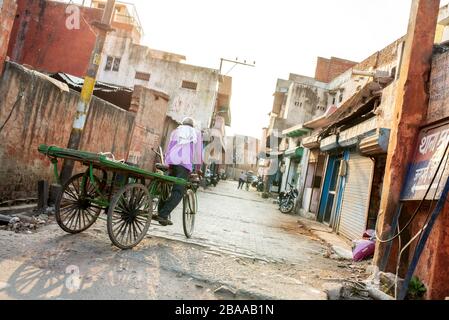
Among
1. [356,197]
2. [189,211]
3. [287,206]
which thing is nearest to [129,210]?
[189,211]

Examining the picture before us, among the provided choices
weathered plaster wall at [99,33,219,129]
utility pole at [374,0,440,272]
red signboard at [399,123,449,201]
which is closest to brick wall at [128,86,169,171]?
utility pole at [374,0,440,272]

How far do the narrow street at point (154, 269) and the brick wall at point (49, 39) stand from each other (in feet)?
53.8

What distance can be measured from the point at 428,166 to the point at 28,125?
6.31m

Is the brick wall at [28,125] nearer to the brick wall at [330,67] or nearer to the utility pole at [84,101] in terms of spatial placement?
the utility pole at [84,101]

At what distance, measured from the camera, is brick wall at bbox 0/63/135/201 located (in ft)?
17.9

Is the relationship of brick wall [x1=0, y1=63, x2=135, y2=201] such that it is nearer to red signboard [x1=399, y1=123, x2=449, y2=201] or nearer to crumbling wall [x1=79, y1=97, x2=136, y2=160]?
crumbling wall [x1=79, y1=97, x2=136, y2=160]

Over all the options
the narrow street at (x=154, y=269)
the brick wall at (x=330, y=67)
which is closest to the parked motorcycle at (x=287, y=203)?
the narrow street at (x=154, y=269)

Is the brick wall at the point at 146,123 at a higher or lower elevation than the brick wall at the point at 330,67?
lower

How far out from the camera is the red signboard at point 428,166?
4.08m

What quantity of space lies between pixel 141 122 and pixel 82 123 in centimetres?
543

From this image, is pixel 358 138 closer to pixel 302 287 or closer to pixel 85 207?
pixel 302 287

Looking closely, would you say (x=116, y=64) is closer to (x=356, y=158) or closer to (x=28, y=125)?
(x=356, y=158)

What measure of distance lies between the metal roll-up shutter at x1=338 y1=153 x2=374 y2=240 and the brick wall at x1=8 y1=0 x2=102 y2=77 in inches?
626
